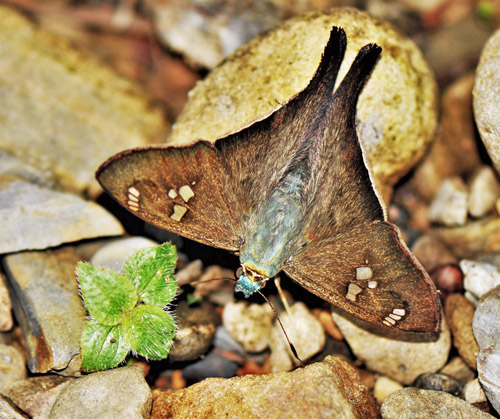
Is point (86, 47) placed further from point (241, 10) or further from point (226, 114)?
point (226, 114)

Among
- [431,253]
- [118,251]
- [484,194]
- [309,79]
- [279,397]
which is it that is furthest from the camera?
[484,194]

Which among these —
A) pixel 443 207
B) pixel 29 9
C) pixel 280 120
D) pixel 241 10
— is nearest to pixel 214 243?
pixel 280 120

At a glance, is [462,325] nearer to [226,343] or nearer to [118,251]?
[226,343]

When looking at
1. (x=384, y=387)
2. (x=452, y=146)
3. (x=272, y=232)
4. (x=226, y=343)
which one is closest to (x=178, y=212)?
(x=272, y=232)

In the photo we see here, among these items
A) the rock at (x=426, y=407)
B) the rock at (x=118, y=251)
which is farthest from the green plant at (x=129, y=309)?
the rock at (x=426, y=407)

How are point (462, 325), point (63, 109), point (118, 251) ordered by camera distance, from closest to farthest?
point (462, 325)
point (118, 251)
point (63, 109)

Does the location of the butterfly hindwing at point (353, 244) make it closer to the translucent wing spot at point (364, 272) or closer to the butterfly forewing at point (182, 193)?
the translucent wing spot at point (364, 272)

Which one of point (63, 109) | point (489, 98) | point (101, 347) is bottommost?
point (101, 347)
